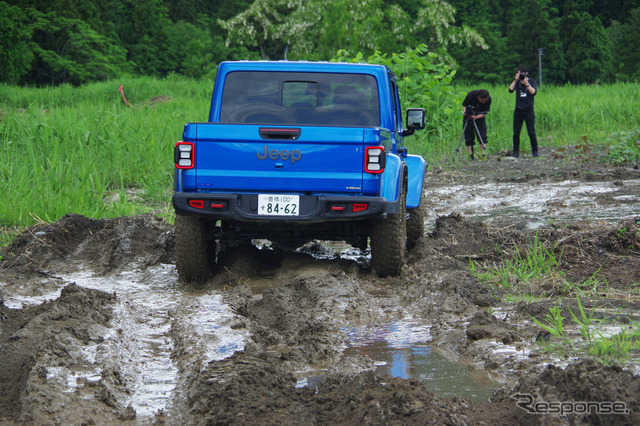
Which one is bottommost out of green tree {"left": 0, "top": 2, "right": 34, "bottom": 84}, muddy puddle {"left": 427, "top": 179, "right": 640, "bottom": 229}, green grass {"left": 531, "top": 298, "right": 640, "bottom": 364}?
muddy puddle {"left": 427, "top": 179, "right": 640, "bottom": 229}

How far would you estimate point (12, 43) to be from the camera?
38.4 meters

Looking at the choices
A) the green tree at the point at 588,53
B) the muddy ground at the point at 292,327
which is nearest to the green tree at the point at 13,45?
the muddy ground at the point at 292,327

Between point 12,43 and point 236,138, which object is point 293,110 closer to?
point 236,138

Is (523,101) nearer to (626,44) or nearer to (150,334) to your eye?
(150,334)

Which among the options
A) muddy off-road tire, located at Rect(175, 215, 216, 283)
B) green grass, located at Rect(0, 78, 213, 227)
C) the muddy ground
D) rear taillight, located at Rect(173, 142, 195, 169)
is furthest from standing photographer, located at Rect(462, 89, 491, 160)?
rear taillight, located at Rect(173, 142, 195, 169)

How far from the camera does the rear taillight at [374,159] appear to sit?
5.89 metres

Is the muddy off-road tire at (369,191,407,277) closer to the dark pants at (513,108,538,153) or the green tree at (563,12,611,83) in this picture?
the dark pants at (513,108,538,153)

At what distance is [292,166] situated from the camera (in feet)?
19.6

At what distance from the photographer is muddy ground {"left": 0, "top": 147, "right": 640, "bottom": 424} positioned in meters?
3.24

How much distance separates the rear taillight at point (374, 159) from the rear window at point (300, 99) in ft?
3.21

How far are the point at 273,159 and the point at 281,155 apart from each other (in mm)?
69

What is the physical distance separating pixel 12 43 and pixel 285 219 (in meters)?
36.6

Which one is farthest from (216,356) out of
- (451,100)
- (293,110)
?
(451,100)

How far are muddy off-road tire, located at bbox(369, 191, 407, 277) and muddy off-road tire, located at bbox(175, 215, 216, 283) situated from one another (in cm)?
139
